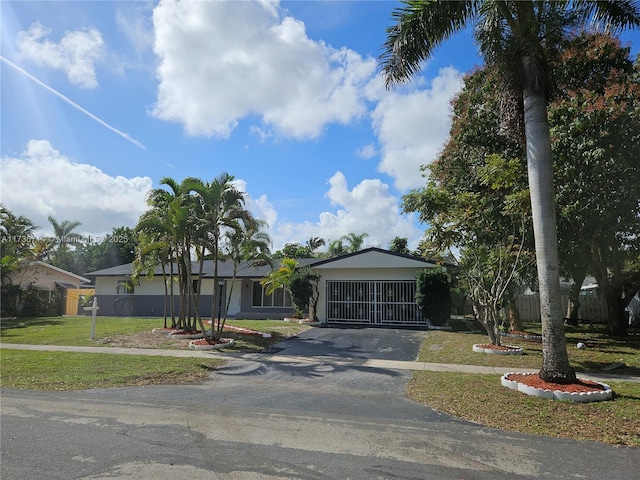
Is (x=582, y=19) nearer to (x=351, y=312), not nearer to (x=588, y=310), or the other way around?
(x=351, y=312)

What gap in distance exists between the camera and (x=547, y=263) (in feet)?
26.5

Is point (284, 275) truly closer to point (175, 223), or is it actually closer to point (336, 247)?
point (175, 223)

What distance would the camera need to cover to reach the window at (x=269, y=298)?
25378 millimetres

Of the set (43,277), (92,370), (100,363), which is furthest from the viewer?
(43,277)

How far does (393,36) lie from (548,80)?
3374 millimetres

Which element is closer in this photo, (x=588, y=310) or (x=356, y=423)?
(x=356, y=423)

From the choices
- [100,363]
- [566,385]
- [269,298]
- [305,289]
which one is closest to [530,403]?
[566,385]

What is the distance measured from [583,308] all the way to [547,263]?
2028 centimetres

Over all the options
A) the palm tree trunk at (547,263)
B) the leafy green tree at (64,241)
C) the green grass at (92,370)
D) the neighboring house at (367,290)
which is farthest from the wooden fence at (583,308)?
the leafy green tree at (64,241)

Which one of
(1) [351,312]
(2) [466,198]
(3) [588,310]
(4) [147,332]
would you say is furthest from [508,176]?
(3) [588,310]

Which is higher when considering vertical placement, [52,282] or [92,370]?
[52,282]

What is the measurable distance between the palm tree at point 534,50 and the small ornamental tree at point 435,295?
10875 mm

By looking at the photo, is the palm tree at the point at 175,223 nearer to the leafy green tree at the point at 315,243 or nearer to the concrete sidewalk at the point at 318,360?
the concrete sidewalk at the point at 318,360

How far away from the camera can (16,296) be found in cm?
2681
